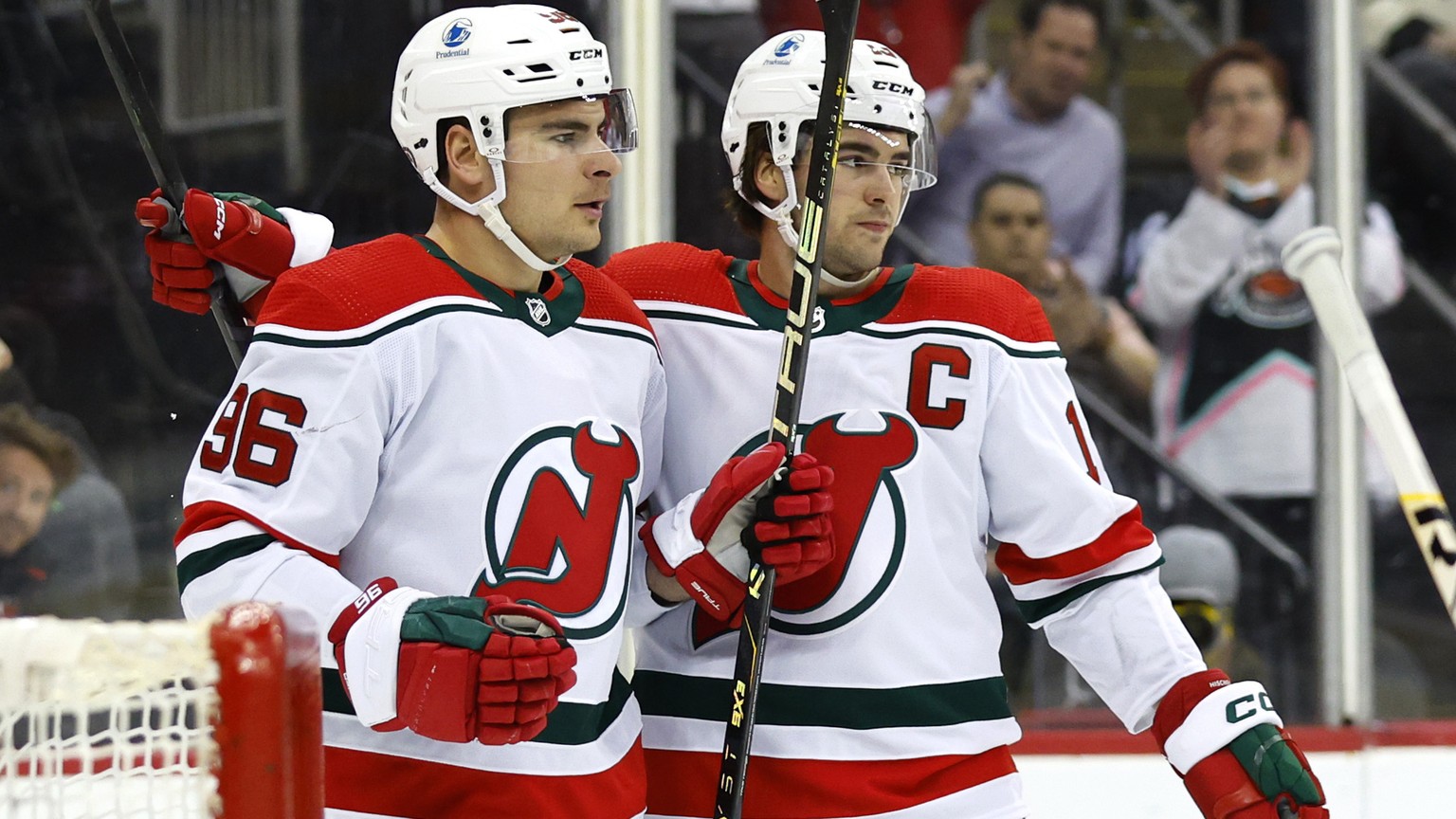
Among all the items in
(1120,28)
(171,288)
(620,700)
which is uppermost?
(1120,28)

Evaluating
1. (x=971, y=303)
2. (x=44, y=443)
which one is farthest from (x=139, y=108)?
(x=44, y=443)

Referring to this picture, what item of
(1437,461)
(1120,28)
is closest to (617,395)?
(1120,28)

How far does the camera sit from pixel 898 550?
64.6 inches

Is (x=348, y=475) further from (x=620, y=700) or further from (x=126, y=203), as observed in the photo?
(x=126, y=203)

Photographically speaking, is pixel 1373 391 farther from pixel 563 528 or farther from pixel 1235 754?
pixel 563 528

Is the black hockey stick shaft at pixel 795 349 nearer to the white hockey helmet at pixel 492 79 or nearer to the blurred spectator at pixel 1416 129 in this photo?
the white hockey helmet at pixel 492 79

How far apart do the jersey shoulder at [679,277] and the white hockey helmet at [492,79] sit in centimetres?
19

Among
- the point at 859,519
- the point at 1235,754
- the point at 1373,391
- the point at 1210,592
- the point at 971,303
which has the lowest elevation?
the point at 1210,592

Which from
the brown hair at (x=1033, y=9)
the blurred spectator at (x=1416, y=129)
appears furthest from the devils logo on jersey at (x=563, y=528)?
the blurred spectator at (x=1416, y=129)

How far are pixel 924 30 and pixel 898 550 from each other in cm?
178

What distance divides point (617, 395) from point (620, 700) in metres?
0.31

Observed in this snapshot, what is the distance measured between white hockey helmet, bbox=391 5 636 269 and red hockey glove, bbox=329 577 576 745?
39 centimetres

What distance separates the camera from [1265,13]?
10.5 ft

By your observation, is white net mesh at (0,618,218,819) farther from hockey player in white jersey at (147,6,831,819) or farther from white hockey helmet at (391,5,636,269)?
white hockey helmet at (391,5,636,269)
